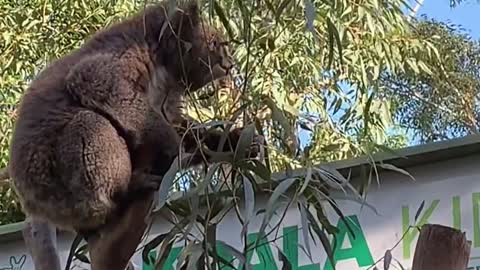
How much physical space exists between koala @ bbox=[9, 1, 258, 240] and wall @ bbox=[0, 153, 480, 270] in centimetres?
48

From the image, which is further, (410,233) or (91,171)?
(410,233)

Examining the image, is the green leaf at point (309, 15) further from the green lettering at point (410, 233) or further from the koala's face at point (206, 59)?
the green lettering at point (410, 233)

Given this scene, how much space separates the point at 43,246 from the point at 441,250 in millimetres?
1180

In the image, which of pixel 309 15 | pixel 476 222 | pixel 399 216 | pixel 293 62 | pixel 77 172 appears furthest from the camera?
pixel 293 62

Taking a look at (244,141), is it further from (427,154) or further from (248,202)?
(427,154)

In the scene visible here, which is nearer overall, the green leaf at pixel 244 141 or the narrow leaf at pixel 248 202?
the narrow leaf at pixel 248 202

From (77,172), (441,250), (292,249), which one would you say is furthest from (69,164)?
(292,249)

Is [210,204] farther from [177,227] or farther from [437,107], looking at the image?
[437,107]

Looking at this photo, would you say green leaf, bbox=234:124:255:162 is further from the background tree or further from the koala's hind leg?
the koala's hind leg

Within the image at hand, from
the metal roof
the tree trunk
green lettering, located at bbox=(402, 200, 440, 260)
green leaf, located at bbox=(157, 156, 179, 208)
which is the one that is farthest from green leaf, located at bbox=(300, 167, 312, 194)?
green lettering, located at bbox=(402, 200, 440, 260)

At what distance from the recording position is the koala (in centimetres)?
257

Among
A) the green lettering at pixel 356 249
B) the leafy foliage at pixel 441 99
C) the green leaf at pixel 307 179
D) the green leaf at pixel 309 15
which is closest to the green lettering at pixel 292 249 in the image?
the green lettering at pixel 356 249

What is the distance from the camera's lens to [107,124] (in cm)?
266

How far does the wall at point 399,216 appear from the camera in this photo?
3.21 m
